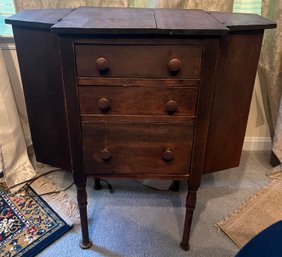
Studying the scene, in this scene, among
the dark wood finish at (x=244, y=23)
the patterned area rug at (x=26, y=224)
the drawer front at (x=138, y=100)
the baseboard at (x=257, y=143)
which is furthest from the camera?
the baseboard at (x=257, y=143)

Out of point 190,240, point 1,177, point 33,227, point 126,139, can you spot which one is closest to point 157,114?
point 126,139

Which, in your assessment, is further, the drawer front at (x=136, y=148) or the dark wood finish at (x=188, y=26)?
the drawer front at (x=136, y=148)

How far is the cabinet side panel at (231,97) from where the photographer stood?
1114 millimetres

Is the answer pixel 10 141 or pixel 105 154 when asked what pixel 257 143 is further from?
pixel 10 141

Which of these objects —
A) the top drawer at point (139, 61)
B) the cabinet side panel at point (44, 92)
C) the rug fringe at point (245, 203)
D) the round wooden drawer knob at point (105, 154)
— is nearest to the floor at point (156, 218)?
the rug fringe at point (245, 203)

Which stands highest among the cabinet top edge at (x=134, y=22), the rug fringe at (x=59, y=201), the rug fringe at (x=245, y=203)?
the cabinet top edge at (x=134, y=22)

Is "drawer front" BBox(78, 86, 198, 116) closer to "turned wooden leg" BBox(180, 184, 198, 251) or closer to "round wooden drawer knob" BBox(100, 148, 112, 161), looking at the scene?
"round wooden drawer knob" BBox(100, 148, 112, 161)

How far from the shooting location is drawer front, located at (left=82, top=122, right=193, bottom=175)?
100 cm

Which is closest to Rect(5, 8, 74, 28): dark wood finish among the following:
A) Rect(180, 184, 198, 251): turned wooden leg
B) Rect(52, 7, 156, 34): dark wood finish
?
Rect(52, 7, 156, 34): dark wood finish

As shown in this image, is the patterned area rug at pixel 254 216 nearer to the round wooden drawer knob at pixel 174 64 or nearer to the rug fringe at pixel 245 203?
the rug fringe at pixel 245 203

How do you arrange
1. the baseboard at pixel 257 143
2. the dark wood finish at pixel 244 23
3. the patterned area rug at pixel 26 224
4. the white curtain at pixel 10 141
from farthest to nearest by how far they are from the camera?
1. the baseboard at pixel 257 143
2. the white curtain at pixel 10 141
3. the patterned area rug at pixel 26 224
4. the dark wood finish at pixel 244 23

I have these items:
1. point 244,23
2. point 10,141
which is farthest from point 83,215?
point 244,23

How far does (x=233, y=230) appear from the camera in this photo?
4.37 ft

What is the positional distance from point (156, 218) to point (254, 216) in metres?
0.48
